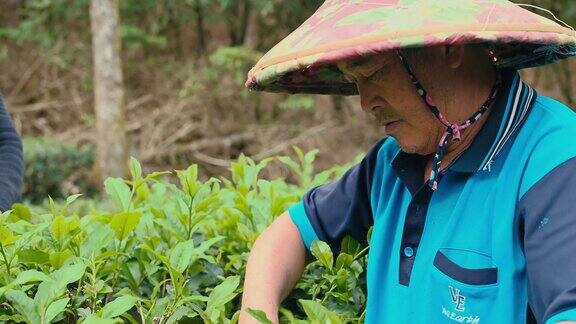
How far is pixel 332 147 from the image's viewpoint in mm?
10758

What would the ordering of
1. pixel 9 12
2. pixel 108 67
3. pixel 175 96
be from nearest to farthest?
pixel 108 67 → pixel 175 96 → pixel 9 12

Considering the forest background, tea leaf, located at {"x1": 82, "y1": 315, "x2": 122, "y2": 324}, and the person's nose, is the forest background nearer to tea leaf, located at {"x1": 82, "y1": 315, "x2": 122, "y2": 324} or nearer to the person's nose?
the person's nose

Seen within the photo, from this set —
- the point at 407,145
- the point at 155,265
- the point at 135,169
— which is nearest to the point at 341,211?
the point at 407,145

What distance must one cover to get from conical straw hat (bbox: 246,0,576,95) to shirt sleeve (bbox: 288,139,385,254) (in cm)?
43

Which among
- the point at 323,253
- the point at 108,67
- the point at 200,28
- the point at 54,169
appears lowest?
the point at 54,169

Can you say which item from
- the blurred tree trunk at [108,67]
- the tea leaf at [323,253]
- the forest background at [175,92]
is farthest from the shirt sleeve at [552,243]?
the forest background at [175,92]

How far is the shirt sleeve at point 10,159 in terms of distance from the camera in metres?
2.78

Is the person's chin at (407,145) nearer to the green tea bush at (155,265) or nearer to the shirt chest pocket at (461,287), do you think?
the shirt chest pocket at (461,287)

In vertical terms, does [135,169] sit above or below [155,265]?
above

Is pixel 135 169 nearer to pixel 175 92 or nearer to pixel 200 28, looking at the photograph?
pixel 175 92

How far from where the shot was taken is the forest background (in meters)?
10.2

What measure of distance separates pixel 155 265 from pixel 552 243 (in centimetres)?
98

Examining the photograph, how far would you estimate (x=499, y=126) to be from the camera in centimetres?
156

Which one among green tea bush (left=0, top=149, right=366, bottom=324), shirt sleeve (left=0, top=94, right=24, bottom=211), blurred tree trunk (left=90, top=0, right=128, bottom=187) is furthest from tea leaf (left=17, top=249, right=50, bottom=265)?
blurred tree trunk (left=90, top=0, right=128, bottom=187)
